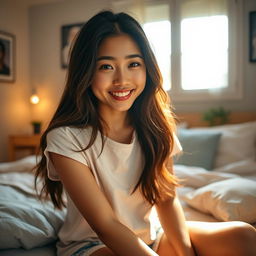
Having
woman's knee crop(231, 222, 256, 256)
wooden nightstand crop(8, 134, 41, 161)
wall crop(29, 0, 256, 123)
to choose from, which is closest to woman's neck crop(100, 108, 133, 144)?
woman's knee crop(231, 222, 256, 256)

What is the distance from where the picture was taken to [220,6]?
3371 millimetres

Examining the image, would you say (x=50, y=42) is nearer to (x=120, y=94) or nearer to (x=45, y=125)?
(x=45, y=125)

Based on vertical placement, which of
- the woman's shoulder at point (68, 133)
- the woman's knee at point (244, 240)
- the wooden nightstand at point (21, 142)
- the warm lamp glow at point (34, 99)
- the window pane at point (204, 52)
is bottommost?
the wooden nightstand at point (21, 142)

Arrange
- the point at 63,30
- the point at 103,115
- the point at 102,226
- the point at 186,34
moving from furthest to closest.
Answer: the point at 63,30 → the point at 186,34 → the point at 103,115 → the point at 102,226

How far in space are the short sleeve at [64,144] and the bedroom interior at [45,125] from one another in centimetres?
35

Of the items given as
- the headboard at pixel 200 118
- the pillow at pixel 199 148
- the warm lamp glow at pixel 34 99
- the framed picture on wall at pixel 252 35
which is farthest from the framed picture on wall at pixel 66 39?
the pillow at pixel 199 148

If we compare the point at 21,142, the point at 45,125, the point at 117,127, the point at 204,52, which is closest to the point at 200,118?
the point at 204,52

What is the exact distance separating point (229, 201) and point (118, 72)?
2.38 feet

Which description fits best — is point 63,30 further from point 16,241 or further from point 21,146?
point 16,241

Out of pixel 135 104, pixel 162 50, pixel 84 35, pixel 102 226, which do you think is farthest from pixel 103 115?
pixel 162 50

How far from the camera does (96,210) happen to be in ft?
3.03

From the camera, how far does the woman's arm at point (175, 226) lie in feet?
3.37

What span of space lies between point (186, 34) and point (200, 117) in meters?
0.96

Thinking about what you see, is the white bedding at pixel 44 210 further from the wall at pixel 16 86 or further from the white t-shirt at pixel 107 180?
the wall at pixel 16 86
